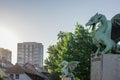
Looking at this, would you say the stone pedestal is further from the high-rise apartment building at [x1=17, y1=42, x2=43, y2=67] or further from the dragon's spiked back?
the high-rise apartment building at [x1=17, y1=42, x2=43, y2=67]

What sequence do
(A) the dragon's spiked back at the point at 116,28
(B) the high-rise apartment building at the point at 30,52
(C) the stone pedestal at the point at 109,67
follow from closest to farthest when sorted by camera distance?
1. (C) the stone pedestal at the point at 109,67
2. (A) the dragon's spiked back at the point at 116,28
3. (B) the high-rise apartment building at the point at 30,52

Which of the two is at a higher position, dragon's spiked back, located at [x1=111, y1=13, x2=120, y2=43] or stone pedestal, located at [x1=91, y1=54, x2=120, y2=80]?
Result: dragon's spiked back, located at [x1=111, y1=13, x2=120, y2=43]

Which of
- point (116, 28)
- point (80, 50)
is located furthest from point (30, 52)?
point (116, 28)

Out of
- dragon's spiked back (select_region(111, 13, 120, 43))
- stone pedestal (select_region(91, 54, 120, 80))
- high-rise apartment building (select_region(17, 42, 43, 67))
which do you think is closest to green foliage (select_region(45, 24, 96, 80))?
dragon's spiked back (select_region(111, 13, 120, 43))

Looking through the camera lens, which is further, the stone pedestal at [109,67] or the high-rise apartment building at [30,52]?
the high-rise apartment building at [30,52]

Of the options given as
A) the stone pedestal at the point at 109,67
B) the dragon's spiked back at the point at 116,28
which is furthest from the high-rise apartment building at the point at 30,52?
the stone pedestal at the point at 109,67

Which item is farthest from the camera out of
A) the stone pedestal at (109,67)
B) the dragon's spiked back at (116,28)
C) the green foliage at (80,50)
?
the green foliage at (80,50)

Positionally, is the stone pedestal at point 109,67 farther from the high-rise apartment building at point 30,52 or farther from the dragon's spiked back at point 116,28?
the high-rise apartment building at point 30,52

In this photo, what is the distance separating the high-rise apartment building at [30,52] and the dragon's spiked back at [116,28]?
142 metres

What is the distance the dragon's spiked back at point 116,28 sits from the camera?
1231 centimetres

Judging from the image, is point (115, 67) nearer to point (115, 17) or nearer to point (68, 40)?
point (115, 17)

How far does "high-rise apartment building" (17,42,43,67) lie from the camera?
15488 centimetres

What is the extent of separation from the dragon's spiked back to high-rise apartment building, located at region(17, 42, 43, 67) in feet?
464

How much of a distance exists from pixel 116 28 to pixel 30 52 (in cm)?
14609
